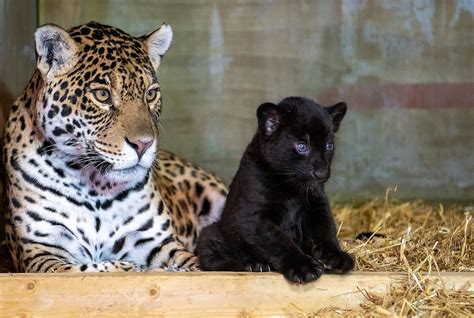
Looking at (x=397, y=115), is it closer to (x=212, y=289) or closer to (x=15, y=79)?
(x=15, y=79)

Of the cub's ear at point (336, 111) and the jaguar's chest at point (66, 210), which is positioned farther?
the jaguar's chest at point (66, 210)

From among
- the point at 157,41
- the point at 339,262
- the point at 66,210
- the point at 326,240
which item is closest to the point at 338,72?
the point at 157,41

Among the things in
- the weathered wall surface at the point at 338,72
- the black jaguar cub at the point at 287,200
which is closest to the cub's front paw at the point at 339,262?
the black jaguar cub at the point at 287,200

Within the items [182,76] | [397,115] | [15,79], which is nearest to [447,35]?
[397,115]

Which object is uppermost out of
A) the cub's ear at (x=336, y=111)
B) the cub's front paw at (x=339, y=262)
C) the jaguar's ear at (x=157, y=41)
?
the jaguar's ear at (x=157, y=41)

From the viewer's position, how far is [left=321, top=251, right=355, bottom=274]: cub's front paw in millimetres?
4391

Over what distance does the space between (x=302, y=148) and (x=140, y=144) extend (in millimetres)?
834

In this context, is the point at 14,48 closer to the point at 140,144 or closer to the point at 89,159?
the point at 89,159

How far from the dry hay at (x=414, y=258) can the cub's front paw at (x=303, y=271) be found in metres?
0.18

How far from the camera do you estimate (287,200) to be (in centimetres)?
465

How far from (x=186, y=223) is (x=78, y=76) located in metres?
1.58

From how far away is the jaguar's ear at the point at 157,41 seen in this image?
5.48 m

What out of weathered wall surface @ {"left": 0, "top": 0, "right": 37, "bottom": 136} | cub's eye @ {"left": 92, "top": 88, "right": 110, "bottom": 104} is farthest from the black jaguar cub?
weathered wall surface @ {"left": 0, "top": 0, "right": 37, "bottom": 136}

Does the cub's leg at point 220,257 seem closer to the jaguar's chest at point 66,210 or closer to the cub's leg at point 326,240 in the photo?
the cub's leg at point 326,240
